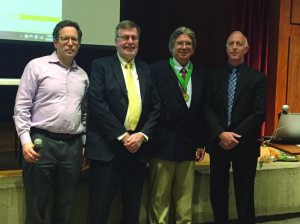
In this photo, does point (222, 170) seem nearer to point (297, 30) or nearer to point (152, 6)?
point (297, 30)

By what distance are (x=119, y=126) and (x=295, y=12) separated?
9.16 feet

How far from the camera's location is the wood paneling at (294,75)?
413 cm

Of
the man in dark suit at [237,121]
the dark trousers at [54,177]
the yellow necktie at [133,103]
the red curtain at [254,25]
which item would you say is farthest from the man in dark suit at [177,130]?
the red curtain at [254,25]

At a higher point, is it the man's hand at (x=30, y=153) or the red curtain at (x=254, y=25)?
the red curtain at (x=254, y=25)

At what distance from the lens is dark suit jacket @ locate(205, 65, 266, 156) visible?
2.50m

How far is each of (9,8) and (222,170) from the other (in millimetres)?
2096

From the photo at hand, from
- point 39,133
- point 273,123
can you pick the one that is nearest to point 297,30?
point 273,123

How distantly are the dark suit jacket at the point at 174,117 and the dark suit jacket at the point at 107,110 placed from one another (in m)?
0.17

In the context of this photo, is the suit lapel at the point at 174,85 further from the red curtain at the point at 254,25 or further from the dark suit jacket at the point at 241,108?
the red curtain at the point at 254,25

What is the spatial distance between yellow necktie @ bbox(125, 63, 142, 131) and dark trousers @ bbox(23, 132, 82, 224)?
32 centimetres

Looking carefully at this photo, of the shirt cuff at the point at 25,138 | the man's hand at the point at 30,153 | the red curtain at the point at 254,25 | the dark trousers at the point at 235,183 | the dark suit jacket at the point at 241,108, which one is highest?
the red curtain at the point at 254,25

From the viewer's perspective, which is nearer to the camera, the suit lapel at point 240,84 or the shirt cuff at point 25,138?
the shirt cuff at point 25,138

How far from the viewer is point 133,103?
2232mm

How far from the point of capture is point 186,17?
472 cm
